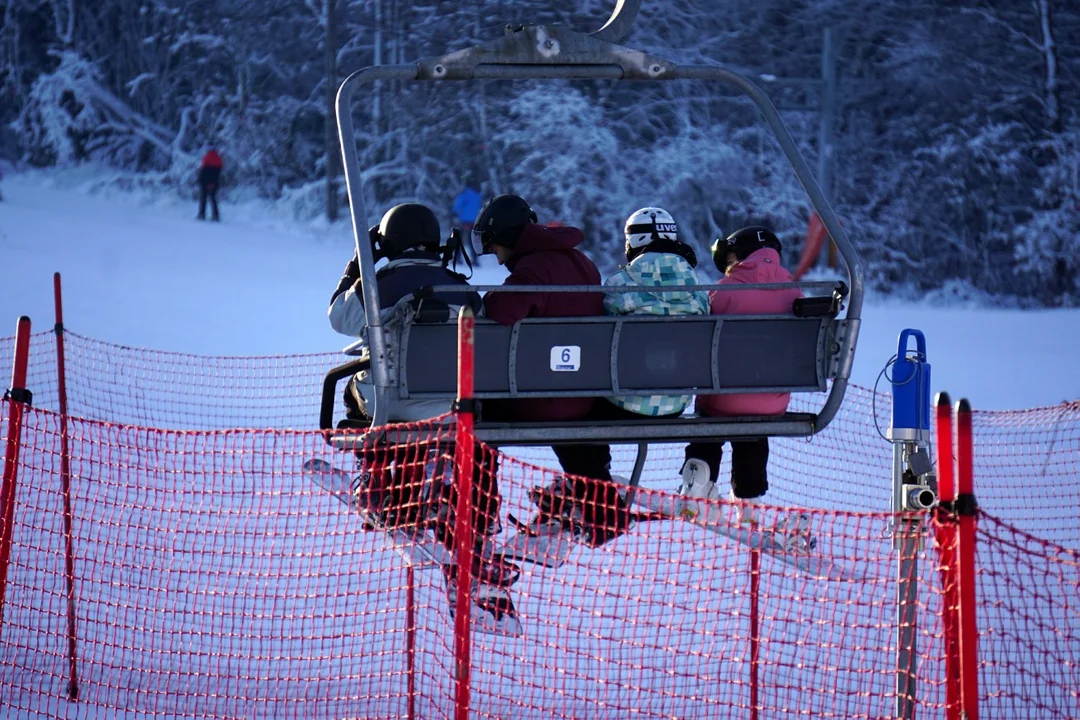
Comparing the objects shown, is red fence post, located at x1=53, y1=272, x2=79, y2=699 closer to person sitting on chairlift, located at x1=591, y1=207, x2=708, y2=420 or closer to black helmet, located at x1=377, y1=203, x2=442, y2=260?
black helmet, located at x1=377, y1=203, x2=442, y2=260

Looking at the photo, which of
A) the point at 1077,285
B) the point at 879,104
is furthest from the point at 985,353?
the point at 879,104

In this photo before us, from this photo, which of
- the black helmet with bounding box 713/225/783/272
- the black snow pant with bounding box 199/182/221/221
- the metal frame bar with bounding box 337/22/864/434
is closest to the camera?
the metal frame bar with bounding box 337/22/864/434

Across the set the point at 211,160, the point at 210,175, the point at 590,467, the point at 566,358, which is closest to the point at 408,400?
the point at 566,358

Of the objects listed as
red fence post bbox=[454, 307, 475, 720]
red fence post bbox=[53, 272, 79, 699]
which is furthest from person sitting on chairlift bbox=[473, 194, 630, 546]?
red fence post bbox=[53, 272, 79, 699]

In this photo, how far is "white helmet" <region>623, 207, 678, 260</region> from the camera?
615 centimetres

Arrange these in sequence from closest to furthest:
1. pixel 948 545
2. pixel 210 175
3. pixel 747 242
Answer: pixel 948 545, pixel 747 242, pixel 210 175

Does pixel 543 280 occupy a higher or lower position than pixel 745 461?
higher

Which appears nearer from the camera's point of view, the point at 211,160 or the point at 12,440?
the point at 12,440

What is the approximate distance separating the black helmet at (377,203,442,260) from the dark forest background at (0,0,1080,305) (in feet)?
74.2

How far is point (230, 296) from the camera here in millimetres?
19078

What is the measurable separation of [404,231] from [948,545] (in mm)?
2877

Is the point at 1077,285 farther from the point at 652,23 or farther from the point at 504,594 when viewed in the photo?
the point at 504,594

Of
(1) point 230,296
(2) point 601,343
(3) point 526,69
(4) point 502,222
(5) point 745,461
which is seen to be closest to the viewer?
(3) point 526,69

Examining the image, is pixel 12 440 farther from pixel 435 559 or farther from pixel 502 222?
pixel 502 222
